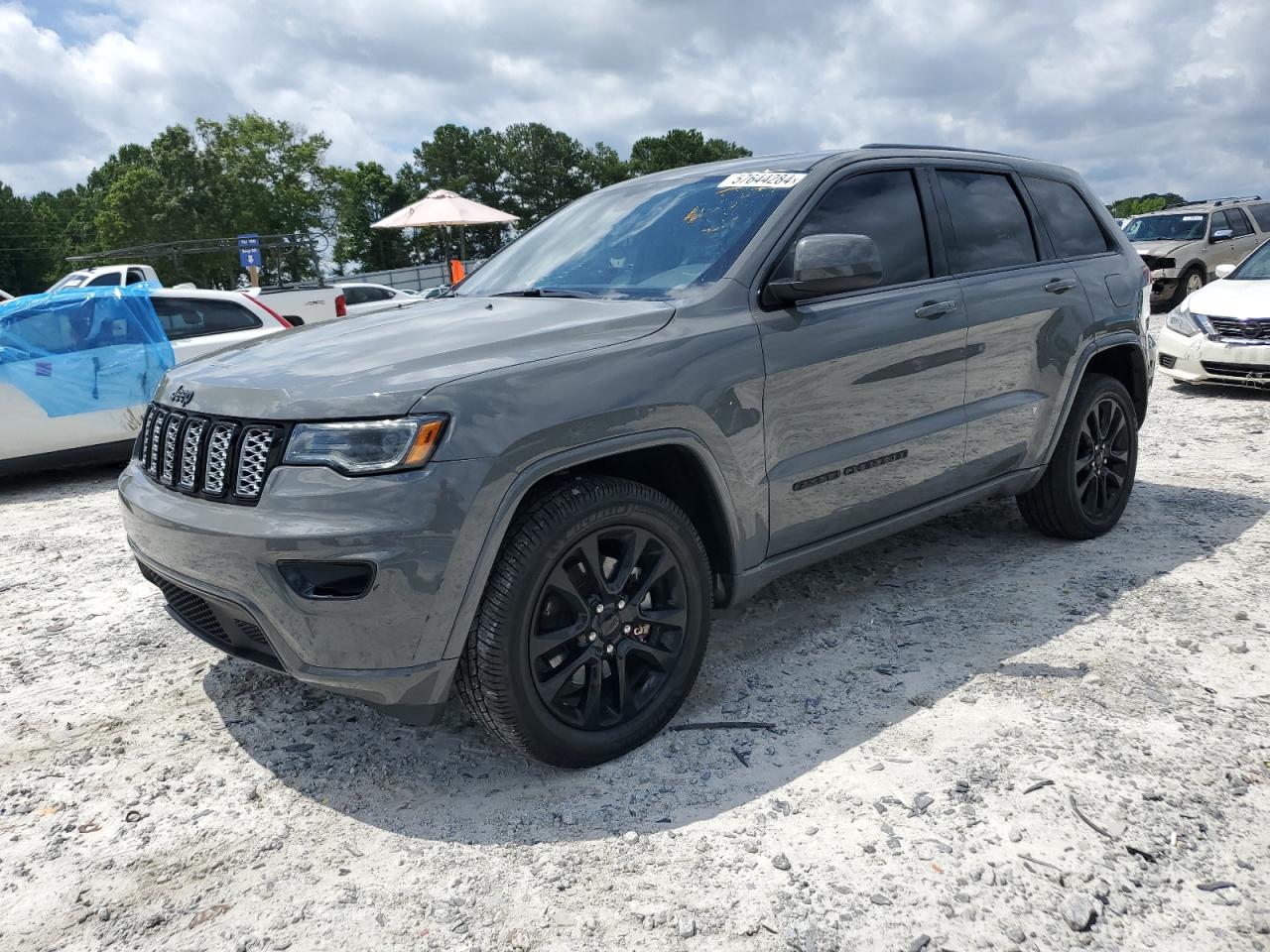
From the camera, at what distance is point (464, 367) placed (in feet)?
8.55

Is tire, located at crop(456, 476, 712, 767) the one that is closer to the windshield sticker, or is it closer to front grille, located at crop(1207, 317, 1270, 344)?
the windshield sticker

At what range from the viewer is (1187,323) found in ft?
30.4

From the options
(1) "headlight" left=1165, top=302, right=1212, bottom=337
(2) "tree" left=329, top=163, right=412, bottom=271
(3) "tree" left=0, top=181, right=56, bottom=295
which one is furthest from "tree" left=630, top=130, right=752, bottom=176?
(1) "headlight" left=1165, top=302, right=1212, bottom=337

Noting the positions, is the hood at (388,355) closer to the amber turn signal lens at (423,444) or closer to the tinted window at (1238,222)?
the amber turn signal lens at (423,444)

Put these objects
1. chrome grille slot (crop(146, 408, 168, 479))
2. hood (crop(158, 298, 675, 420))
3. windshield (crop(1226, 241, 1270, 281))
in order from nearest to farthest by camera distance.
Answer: hood (crop(158, 298, 675, 420))
chrome grille slot (crop(146, 408, 168, 479))
windshield (crop(1226, 241, 1270, 281))

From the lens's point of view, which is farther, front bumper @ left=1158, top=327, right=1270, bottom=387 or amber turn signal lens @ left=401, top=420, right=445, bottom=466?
front bumper @ left=1158, top=327, right=1270, bottom=387

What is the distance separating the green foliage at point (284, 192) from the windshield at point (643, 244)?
1160 inches

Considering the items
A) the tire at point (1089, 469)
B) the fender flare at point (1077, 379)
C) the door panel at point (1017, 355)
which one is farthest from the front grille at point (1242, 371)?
the door panel at point (1017, 355)

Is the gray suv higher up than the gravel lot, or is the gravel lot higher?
the gray suv

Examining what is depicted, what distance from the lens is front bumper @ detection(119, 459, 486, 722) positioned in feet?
7.98

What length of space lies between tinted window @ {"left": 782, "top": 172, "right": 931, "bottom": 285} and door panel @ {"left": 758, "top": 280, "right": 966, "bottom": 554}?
91 millimetres

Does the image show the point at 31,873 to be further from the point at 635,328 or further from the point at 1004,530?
the point at 1004,530

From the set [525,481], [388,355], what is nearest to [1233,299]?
[525,481]

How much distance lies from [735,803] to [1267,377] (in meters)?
8.07
